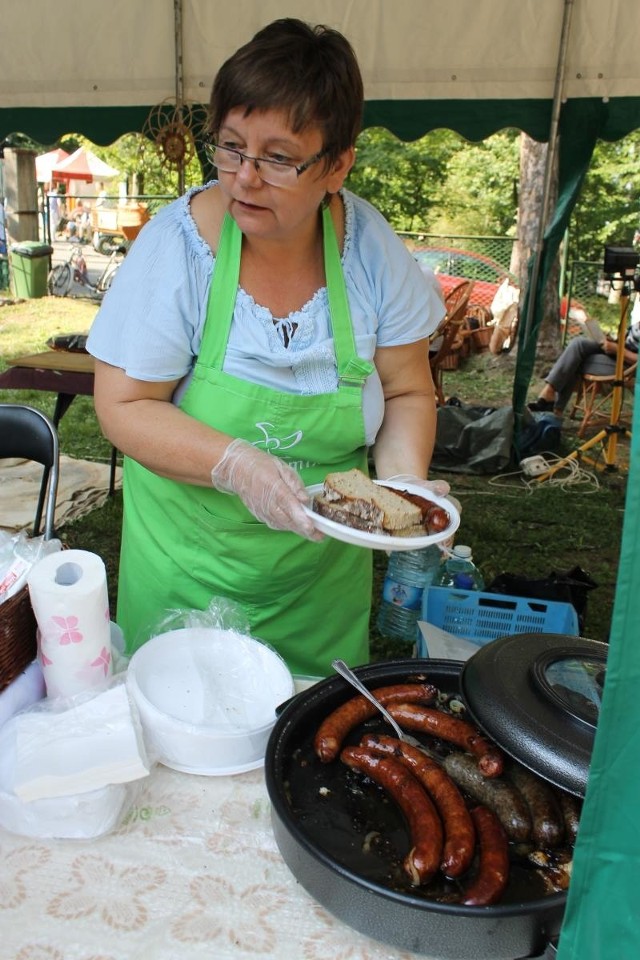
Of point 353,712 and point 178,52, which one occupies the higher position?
point 178,52

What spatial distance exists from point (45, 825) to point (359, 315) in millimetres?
1420

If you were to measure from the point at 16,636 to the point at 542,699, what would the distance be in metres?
1.02

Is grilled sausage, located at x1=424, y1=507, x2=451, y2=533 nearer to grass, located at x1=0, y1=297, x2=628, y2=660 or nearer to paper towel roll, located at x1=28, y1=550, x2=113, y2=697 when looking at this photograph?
paper towel roll, located at x1=28, y1=550, x2=113, y2=697

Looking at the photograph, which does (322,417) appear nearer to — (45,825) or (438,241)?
(45,825)

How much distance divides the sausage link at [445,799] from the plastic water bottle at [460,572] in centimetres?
250

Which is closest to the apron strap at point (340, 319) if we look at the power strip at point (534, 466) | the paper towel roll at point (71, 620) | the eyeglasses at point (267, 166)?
the eyeglasses at point (267, 166)

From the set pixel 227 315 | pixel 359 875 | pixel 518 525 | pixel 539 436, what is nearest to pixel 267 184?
pixel 227 315

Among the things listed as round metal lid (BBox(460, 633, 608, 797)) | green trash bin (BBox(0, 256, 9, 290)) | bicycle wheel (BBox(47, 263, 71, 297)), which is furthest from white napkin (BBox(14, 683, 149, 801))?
green trash bin (BBox(0, 256, 9, 290))

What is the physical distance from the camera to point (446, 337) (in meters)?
8.95

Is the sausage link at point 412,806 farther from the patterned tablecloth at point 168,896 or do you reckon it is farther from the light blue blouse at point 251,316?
the light blue blouse at point 251,316

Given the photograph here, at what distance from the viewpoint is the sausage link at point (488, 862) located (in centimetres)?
123

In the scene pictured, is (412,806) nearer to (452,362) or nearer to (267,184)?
(267,184)

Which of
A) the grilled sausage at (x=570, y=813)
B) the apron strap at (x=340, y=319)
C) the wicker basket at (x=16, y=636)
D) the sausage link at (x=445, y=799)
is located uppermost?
the apron strap at (x=340, y=319)

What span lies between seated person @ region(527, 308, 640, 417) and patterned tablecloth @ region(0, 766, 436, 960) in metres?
7.94
